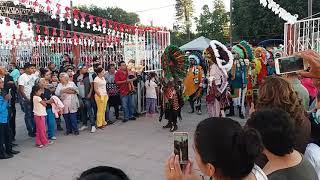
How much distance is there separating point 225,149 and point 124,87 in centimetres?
804

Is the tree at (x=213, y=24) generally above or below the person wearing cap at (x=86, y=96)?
above

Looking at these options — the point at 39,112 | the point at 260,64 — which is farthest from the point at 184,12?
the point at 39,112

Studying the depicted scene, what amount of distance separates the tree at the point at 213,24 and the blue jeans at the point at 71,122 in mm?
34912

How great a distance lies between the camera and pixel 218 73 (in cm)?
812

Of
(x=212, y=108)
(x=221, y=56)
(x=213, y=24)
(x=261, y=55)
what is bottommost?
(x=212, y=108)

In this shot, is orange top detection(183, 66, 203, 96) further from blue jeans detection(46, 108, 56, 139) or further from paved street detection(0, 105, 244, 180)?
blue jeans detection(46, 108, 56, 139)

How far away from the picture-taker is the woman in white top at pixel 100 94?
8743mm

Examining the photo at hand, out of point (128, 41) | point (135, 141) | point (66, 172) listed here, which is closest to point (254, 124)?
point (66, 172)

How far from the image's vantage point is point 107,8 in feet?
174

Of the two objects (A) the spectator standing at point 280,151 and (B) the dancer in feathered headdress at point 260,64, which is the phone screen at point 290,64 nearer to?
(A) the spectator standing at point 280,151

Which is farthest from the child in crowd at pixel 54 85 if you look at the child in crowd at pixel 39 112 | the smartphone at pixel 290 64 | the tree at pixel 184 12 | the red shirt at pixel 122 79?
the tree at pixel 184 12

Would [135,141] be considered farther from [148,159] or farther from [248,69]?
[248,69]

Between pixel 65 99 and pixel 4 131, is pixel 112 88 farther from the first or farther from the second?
pixel 4 131

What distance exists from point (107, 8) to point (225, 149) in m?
53.1
